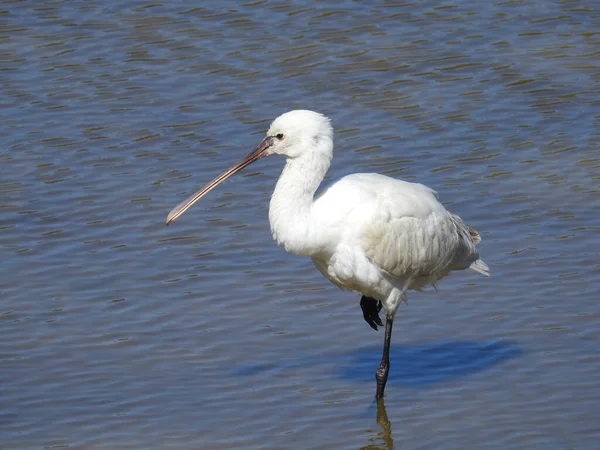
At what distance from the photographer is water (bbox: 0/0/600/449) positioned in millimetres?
8031

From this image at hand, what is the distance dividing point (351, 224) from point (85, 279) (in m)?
A: 2.77

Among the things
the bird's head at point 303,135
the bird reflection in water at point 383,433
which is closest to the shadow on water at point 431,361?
the bird reflection in water at point 383,433

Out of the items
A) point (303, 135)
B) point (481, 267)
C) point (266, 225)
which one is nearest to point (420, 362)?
point (481, 267)

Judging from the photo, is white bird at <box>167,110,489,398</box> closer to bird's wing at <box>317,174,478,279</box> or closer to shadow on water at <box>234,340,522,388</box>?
bird's wing at <box>317,174,478,279</box>

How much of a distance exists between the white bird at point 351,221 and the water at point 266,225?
2.09 ft

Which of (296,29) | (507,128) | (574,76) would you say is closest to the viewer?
(507,128)

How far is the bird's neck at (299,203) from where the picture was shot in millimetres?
7816

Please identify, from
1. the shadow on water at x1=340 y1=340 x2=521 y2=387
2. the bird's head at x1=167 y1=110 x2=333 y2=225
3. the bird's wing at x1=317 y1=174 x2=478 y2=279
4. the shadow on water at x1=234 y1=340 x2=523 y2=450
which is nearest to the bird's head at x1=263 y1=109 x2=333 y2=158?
the bird's head at x1=167 y1=110 x2=333 y2=225

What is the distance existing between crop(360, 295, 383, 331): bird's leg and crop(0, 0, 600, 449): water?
22cm

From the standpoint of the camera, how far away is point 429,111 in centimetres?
1307

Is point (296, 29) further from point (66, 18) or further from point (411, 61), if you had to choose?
point (66, 18)

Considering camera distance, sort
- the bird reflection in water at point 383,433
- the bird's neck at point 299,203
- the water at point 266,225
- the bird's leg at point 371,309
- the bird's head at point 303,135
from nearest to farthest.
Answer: the bird reflection in water at point 383,433, the bird's neck at point 299,203, the bird's head at point 303,135, the water at point 266,225, the bird's leg at point 371,309

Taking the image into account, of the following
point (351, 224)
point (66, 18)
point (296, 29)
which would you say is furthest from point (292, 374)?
point (66, 18)

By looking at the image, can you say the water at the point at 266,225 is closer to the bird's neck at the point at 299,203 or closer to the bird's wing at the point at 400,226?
the bird's wing at the point at 400,226
